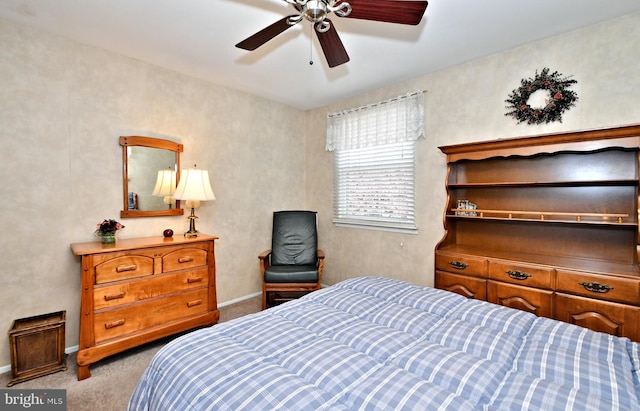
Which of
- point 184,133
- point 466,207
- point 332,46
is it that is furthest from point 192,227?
point 466,207

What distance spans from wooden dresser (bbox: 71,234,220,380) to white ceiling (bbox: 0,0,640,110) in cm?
171

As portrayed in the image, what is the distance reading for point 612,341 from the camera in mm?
1305

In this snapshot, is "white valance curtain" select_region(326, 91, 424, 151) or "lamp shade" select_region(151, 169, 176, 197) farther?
"white valance curtain" select_region(326, 91, 424, 151)

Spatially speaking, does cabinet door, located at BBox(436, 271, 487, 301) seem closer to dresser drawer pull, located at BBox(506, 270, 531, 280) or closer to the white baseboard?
dresser drawer pull, located at BBox(506, 270, 531, 280)

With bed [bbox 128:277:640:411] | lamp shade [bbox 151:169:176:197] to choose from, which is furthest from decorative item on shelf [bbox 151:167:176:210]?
bed [bbox 128:277:640:411]

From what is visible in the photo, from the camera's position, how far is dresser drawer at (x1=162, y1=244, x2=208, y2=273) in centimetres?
267

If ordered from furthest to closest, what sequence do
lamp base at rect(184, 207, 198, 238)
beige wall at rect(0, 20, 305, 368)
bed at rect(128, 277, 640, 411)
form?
1. lamp base at rect(184, 207, 198, 238)
2. beige wall at rect(0, 20, 305, 368)
3. bed at rect(128, 277, 640, 411)

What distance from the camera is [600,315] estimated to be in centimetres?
204

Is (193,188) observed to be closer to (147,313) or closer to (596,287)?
(147,313)

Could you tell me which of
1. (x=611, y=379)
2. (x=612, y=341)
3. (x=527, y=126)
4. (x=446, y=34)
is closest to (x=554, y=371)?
(x=611, y=379)

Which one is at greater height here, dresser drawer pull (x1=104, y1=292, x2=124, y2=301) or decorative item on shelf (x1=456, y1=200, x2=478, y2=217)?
decorative item on shelf (x1=456, y1=200, x2=478, y2=217)

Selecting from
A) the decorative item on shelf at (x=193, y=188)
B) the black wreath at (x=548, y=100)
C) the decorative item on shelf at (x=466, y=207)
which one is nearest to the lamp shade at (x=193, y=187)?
the decorative item on shelf at (x=193, y=188)

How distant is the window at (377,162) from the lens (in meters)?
3.43

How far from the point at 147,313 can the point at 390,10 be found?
2.78 metres
